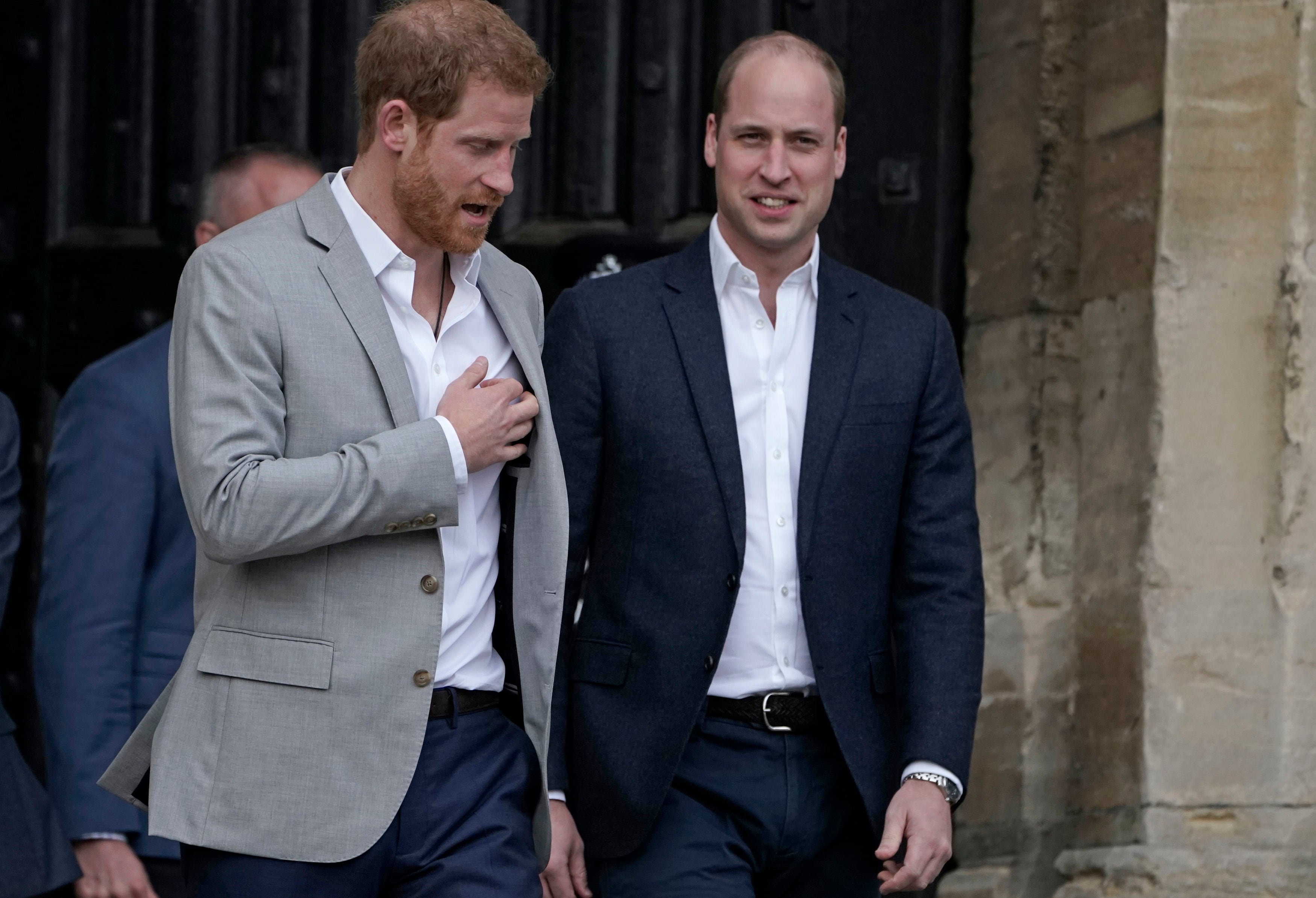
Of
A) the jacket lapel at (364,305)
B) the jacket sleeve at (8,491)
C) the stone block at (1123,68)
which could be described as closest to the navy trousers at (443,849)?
the jacket lapel at (364,305)

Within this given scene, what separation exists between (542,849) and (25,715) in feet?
6.69

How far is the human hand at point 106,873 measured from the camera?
3.31 meters

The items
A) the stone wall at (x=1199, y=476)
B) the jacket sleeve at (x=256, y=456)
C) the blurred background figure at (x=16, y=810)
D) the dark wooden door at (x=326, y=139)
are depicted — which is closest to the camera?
the jacket sleeve at (x=256, y=456)

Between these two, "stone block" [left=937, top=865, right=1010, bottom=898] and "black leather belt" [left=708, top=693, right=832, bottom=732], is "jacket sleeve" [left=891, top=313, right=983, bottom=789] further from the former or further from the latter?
"stone block" [left=937, top=865, right=1010, bottom=898]

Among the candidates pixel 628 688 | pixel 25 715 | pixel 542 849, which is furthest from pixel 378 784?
pixel 25 715

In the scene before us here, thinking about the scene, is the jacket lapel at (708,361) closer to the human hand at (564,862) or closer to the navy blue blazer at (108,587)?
the human hand at (564,862)

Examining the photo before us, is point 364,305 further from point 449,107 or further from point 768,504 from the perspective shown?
point 768,504

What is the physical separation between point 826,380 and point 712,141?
0.49m

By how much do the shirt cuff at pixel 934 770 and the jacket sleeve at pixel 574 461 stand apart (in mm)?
545

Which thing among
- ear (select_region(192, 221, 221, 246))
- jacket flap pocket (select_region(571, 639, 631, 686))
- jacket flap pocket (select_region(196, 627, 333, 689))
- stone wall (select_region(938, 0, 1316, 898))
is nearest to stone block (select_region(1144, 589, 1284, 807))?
stone wall (select_region(938, 0, 1316, 898))

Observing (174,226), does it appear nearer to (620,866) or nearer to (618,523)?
(618,523)

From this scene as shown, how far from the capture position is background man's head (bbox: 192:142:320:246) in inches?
144

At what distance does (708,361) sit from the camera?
2982 mm

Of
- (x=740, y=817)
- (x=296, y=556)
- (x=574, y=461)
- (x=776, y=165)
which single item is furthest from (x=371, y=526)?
(x=776, y=165)
